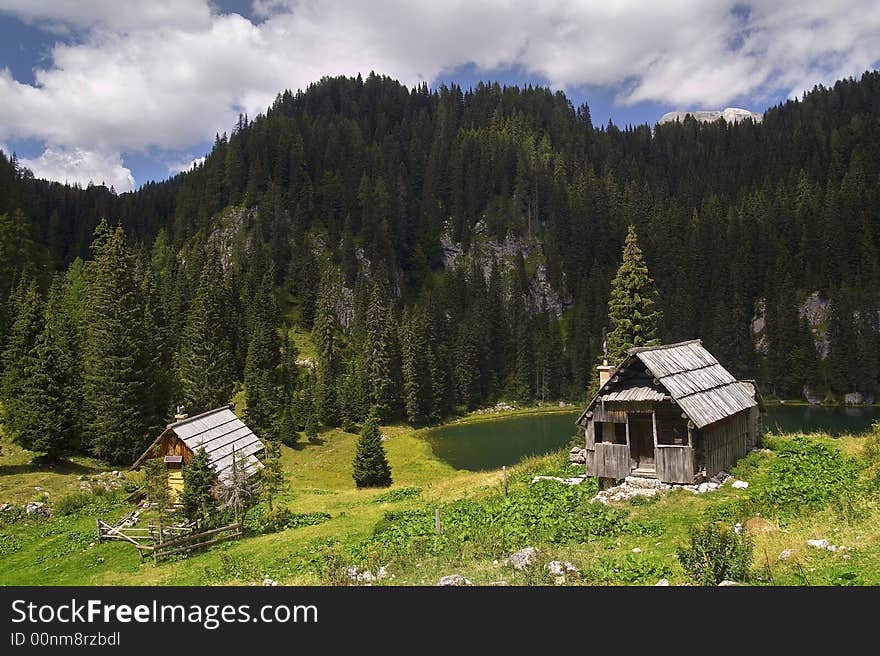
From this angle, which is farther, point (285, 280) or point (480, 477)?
point (285, 280)

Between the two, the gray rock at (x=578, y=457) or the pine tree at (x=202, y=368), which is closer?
the gray rock at (x=578, y=457)

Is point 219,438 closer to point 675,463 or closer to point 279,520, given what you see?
point 279,520

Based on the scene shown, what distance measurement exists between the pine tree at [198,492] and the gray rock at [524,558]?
55.8 ft

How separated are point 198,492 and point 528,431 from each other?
210ft

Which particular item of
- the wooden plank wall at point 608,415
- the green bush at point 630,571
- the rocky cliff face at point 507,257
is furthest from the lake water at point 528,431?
the rocky cliff face at point 507,257

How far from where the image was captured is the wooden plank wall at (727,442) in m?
27.4

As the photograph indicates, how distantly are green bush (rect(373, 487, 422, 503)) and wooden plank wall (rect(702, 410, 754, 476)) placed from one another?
17001 millimetres

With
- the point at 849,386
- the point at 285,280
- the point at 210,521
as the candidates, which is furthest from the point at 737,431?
the point at 285,280

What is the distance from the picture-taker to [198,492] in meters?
27.3

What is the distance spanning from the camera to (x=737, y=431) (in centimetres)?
3025

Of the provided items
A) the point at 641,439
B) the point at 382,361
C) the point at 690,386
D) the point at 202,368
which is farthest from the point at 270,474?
the point at 382,361

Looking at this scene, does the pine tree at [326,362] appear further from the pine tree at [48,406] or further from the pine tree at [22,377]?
the pine tree at [48,406]

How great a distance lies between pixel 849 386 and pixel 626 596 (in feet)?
387

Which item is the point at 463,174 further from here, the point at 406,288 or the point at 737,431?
the point at 737,431
